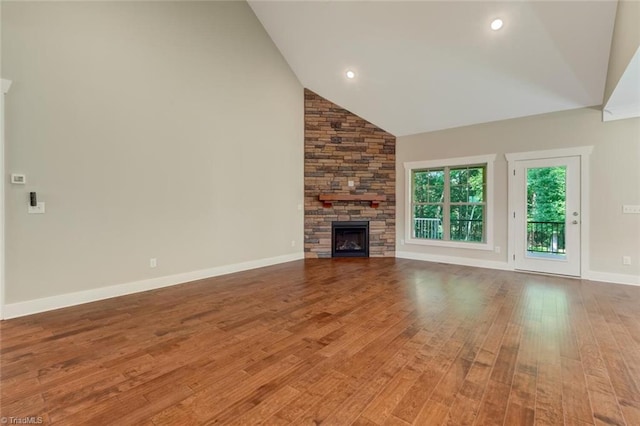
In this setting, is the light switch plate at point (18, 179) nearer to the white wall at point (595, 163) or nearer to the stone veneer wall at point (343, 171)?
the stone veneer wall at point (343, 171)

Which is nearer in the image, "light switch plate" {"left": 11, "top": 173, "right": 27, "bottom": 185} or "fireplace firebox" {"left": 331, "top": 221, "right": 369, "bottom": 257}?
"light switch plate" {"left": 11, "top": 173, "right": 27, "bottom": 185}

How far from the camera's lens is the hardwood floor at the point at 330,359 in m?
1.60

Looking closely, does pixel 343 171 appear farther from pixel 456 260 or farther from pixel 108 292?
pixel 108 292

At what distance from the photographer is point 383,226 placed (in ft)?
21.3

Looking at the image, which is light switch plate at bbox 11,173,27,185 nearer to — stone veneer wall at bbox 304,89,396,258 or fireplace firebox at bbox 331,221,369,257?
stone veneer wall at bbox 304,89,396,258

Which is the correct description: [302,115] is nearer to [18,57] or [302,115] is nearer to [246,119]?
[246,119]

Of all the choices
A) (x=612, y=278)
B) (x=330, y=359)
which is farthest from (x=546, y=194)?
(x=330, y=359)

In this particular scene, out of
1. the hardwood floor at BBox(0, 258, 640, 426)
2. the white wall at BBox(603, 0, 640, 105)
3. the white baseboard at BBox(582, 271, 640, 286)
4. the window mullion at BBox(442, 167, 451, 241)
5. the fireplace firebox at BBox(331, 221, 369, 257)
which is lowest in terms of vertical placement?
the hardwood floor at BBox(0, 258, 640, 426)

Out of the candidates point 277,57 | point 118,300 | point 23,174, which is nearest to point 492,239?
point 277,57

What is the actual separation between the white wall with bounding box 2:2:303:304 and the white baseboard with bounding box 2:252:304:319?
0.06 metres

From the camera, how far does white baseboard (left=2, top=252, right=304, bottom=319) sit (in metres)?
2.97

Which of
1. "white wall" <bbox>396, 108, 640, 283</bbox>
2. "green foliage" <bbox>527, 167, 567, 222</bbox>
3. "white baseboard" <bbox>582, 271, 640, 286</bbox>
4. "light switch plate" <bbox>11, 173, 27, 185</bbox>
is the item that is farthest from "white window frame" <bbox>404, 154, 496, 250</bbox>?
"light switch plate" <bbox>11, 173, 27, 185</bbox>

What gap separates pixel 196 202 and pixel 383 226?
154 inches

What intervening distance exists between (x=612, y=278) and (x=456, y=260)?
217 cm
